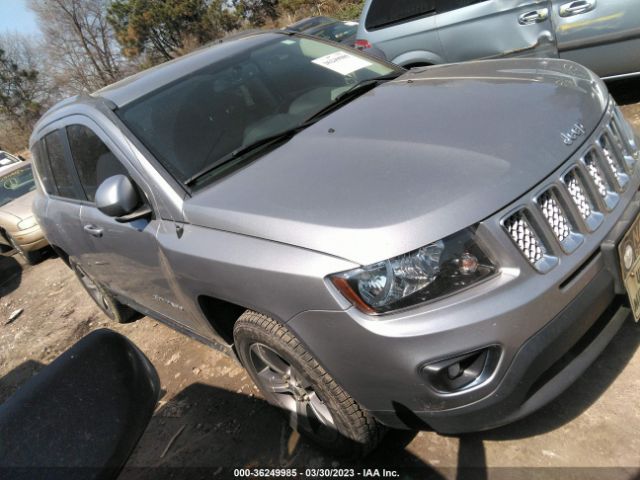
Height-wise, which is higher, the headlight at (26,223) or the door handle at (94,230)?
the door handle at (94,230)

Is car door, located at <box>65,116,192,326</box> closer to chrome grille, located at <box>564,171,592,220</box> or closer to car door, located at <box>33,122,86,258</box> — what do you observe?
car door, located at <box>33,122,86,258</box>

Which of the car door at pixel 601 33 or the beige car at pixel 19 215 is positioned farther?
the beige car at pixel 19 215

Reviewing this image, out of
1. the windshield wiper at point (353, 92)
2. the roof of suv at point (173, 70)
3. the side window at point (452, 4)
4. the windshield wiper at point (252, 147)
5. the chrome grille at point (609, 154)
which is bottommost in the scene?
the chrome grille at point (609, 154)

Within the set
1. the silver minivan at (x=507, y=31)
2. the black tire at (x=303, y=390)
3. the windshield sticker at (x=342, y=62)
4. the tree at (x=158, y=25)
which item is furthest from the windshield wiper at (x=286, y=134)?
the tree at (x=158, y=25)

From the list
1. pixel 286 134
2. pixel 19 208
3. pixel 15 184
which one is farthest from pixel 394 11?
pixel 15 184

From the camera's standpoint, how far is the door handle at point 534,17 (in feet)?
16.3

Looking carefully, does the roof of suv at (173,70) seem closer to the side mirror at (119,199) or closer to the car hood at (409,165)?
the side mirror at (119,199)

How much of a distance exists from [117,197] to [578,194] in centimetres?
198

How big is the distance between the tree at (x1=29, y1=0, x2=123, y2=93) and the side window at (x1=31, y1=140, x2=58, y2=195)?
40.0 m

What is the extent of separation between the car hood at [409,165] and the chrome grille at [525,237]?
0.23 feet

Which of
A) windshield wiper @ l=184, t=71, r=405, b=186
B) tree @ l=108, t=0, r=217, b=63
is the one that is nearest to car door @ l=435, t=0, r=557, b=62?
windshield wiper @ l=184, t=71, r=405, b=186

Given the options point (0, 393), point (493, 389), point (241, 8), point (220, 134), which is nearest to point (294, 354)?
point (493, 389)

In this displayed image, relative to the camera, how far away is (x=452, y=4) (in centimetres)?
553

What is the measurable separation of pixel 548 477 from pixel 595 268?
2.77 feet
